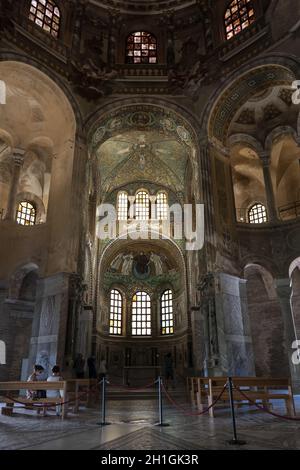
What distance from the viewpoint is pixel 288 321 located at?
16234mm

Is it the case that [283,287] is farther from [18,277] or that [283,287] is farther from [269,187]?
[18,277]

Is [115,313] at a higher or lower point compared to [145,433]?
higher

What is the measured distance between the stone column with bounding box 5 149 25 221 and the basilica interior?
0.21 ft

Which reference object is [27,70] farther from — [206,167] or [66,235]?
[206,167]

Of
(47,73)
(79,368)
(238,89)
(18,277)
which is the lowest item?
(79,368)

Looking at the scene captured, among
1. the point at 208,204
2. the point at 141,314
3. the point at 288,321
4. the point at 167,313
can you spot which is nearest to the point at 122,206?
the point at 141,314

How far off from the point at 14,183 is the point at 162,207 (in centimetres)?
1140

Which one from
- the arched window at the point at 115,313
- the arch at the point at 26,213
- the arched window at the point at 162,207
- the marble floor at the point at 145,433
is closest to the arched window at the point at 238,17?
the arched window at the point at 162,207

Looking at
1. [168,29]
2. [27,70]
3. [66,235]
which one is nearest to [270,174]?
[168,29]

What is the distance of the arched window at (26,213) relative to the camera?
20219mm

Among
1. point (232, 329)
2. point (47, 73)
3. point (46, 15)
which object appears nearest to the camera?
point (232, 329)

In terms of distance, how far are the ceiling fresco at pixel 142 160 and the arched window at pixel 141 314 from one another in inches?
354

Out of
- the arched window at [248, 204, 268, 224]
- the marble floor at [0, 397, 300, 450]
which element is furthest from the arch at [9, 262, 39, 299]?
the arched window at [248, 204, 268, 224]

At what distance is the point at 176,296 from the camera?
2783 centimetres
